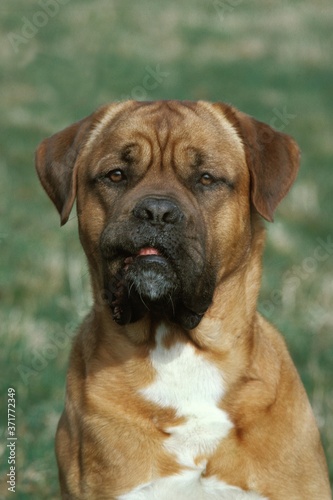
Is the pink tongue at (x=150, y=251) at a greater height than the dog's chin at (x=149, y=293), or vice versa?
the pink tongue at (x=150, y=251)

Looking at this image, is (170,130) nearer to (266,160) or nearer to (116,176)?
(116,176)

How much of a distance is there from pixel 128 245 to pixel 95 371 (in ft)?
2.33

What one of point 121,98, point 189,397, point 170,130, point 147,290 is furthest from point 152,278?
point 121,98

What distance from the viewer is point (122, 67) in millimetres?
15508

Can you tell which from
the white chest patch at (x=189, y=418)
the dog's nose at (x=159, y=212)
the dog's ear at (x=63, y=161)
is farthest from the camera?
the dog's ear at (x=63, y=161)

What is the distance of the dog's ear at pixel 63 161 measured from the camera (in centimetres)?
523

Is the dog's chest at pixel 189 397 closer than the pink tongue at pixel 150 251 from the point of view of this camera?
No

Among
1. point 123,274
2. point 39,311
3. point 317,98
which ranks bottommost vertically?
point 317,98

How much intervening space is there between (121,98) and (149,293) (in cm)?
955

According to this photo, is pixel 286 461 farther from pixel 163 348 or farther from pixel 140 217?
pixel 140 217

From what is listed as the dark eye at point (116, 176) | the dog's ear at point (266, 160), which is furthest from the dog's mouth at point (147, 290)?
the dog's ear at point (266, 160)

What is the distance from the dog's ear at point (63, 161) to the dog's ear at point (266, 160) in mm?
753

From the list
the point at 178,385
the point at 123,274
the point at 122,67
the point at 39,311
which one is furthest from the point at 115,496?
the point at 122,67

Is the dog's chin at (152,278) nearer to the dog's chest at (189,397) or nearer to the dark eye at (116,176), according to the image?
the dog's chest at (189,397)
